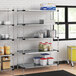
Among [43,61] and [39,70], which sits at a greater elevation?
[43,61]

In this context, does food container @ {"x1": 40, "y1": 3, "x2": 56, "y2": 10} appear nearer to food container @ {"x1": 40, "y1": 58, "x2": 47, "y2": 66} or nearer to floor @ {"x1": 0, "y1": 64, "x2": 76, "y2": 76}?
food container @ {"x1": 40, "y1": 58, "x2": 47, "y2": 66}

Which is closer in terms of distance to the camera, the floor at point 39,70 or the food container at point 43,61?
the floor at point 39,70

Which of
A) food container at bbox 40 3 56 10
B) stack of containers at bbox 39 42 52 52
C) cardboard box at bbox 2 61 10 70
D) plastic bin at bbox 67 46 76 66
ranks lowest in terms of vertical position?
cardboard box at bbox 2 61 10 70

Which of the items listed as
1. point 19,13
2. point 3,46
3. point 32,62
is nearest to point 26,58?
point 32,62

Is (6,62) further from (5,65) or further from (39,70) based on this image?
(39,70)

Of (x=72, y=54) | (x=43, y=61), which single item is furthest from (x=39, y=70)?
(x=72, y=54)

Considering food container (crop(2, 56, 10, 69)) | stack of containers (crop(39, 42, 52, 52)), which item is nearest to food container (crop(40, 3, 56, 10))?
stack of containers (crop(39, 42, 52, 52))

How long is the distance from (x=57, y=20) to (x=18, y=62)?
1.74 meters

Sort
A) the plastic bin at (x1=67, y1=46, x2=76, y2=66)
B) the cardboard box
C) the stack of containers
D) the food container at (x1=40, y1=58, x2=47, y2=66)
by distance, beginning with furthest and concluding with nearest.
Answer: the plastic bin at (x1=67, y1=46, x2=76, y2=66) < the stack of containers < the food container at (x1=40, y1=58, x2=47, y2=66) < the cardboard box

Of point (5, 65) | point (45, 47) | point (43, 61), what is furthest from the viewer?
point (45, 47)

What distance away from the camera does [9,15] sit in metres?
5.60

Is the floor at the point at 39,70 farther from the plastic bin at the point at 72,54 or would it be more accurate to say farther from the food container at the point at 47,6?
the food container at the point at 47,6

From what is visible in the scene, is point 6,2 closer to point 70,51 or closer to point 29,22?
point 29,22

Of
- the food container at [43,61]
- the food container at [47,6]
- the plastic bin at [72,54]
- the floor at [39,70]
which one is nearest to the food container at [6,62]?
the floor at [39,70]
